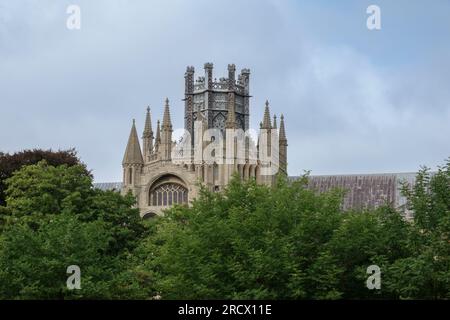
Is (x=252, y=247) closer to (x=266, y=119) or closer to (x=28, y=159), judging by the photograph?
(x=28, y=159)

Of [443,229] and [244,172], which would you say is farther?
[244,172]

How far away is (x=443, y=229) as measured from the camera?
34.7m

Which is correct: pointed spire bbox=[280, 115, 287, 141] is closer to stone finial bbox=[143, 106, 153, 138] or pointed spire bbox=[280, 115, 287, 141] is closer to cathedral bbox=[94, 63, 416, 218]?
cathedral bbox=[94, 63, 416, 218]

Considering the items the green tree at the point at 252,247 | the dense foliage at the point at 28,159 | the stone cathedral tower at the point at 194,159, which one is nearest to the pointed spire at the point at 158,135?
the stone cathedral tower at the point at 194,159

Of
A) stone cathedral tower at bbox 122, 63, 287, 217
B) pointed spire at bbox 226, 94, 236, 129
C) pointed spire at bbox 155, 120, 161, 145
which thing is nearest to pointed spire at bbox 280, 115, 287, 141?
stone cathedral tower at bbox 122, 63, 287, 217

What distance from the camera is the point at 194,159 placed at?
295 feet

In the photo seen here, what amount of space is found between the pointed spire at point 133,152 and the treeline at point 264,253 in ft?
159

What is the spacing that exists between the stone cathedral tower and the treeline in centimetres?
4544

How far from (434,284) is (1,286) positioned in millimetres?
13786

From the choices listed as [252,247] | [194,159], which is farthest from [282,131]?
[252,247]

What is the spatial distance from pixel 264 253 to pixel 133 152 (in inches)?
2236

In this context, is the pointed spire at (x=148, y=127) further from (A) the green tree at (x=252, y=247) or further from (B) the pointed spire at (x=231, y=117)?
(A) the green tree at (x=252, y=247)
